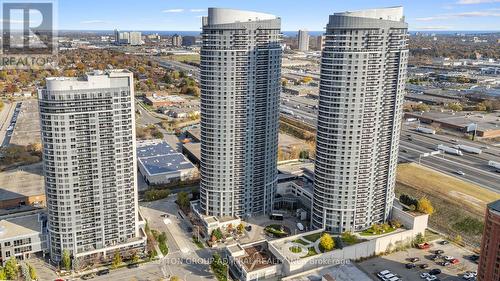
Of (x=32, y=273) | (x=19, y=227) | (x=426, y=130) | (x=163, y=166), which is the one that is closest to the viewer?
(x=32, y=273)

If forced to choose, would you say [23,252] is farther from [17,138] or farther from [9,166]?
[17,138]

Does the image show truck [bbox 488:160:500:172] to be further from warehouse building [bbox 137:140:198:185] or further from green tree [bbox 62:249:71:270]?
green tree [bbox 62:249:71:270]

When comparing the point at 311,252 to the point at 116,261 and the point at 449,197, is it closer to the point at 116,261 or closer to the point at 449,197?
the point at 116,261

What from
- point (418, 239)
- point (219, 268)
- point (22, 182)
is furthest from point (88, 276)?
point (418, 239)

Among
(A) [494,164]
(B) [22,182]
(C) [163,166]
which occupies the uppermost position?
(A) [494,164]

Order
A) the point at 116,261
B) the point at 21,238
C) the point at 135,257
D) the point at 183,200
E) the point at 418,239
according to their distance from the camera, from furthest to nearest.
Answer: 1. the point at 183,200
2. the point at 418,239
3. the point at 135,257
4. the point at 21,238
5. the point at 116,261

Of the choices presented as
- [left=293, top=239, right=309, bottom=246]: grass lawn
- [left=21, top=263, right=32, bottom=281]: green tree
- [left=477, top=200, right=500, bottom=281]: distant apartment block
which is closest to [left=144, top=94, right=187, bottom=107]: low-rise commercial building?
[left=21, top=263, right=32, bottom=281]: green tree

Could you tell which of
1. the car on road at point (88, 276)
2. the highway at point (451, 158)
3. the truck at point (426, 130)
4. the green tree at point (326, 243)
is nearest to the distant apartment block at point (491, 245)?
the green tree at point (326, 243)
